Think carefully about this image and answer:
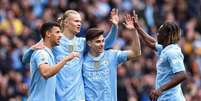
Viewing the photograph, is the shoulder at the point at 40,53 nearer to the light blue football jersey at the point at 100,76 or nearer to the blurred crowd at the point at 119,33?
the light blue football jersey at the point at 100,76

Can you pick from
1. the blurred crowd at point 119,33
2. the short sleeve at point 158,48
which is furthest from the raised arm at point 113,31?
the blurred crowd at point 119,33

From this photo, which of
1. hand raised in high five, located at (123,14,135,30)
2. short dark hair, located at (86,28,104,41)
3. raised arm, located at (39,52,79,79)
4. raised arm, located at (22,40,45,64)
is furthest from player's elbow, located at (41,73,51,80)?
hand raised in high five, located at (123,14,135,30)

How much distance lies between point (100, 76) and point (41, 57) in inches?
47.6

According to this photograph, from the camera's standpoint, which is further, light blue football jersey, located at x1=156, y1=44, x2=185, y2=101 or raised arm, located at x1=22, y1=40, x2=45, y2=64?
raised arm, located at x1=22, y1=40, x2=45, y2=64

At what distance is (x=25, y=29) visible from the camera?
23.5 m

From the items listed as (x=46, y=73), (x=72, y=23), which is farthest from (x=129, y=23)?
(x=46, y=73)

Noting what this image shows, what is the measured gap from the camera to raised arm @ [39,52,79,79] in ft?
43.1

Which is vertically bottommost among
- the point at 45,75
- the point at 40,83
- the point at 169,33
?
the point at 40,83

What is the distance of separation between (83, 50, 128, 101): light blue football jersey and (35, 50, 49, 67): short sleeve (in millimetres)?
999

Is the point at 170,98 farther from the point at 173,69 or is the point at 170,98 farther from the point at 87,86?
the point at 87,86

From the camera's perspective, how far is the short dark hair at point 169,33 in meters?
13.6

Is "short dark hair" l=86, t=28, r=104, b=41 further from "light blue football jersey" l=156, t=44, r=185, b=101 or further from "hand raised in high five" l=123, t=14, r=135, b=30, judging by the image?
"light blue football jersey" l=156, t=44, r=185, b=101

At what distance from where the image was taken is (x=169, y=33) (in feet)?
44.9

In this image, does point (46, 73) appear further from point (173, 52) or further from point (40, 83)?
point (173, 52)
